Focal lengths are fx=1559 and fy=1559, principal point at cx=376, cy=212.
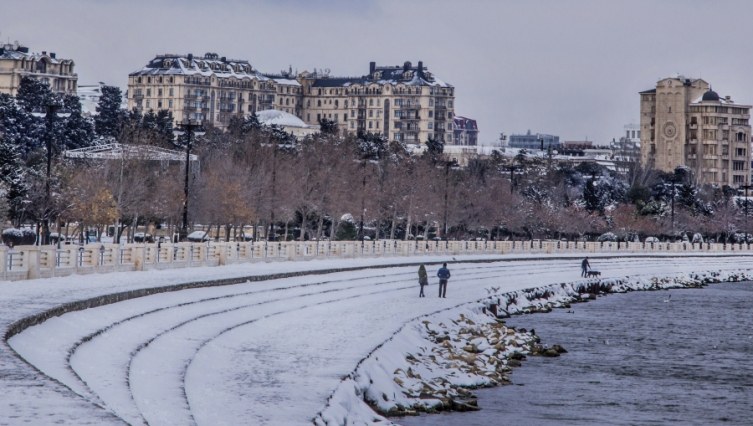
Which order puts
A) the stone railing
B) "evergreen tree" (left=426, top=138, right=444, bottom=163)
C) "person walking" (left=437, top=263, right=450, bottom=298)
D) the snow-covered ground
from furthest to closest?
"evergreen tree" (left=426, top=138, right=444, bottom=163) < "person walking" (left=437, top=263, right=450, bottom=298) < the stone railing < the snow-covered ground

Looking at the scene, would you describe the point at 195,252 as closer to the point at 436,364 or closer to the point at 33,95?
the point at 436,364

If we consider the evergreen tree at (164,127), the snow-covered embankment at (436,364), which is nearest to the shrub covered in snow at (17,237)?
the snow-covered embankment at (436,364)

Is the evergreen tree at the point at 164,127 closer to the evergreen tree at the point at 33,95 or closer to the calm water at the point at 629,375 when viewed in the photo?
the evergreen tree at the point at 33,95

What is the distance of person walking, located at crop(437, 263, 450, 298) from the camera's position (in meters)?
53.0

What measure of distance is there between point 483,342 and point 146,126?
338ft

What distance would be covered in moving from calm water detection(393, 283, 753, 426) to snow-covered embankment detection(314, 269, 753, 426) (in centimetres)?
54

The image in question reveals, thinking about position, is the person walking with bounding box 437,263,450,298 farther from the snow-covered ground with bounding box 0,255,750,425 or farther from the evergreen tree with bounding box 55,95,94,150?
the evergreen tree with bounding box 55,95,94,150

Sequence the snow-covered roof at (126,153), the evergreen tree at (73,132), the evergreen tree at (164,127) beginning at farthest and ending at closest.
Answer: the evergreen tree at (164,127)
the evergreen tree at (73,132)
the snow-covered roof at (126,153)

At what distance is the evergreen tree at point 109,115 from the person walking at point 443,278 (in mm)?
91642

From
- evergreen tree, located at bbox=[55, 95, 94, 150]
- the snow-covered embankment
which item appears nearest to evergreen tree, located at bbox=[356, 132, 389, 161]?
evergreen tree, located at bbox=[55, 95, 94, 150]

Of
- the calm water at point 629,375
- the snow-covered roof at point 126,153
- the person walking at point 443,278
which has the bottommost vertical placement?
the calm water at point 629,375

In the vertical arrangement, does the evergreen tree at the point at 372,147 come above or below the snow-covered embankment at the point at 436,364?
above

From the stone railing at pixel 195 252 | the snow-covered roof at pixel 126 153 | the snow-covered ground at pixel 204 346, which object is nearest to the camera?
the snow-covered ground at pixel 204 346

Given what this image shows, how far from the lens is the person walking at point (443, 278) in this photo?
53.0m
